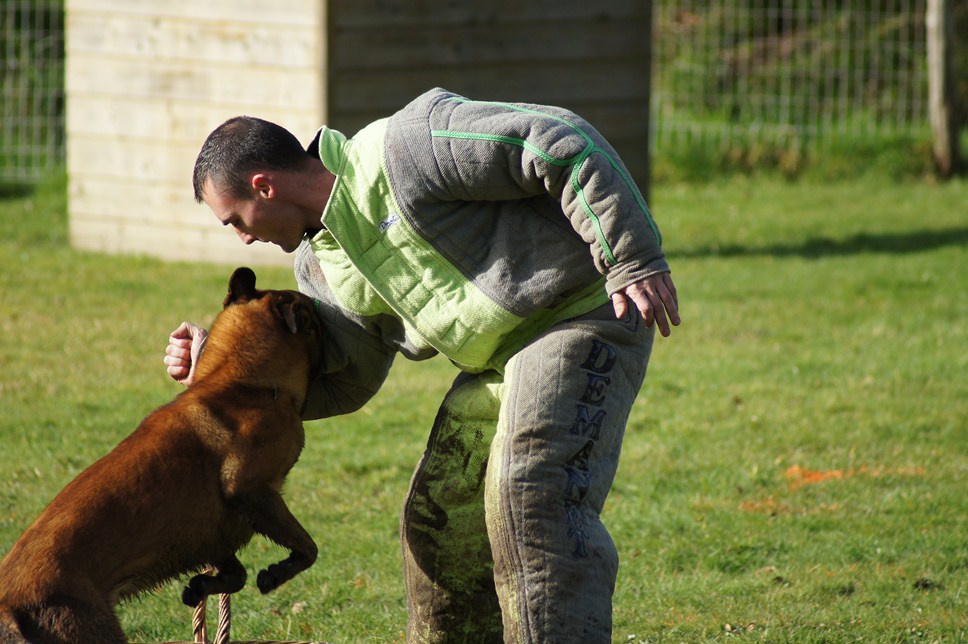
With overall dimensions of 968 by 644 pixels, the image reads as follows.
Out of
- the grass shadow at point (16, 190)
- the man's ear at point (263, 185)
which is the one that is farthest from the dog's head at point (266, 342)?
the grass shadow at point (16, 190)

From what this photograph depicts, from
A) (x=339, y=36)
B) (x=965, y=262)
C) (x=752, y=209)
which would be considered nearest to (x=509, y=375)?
(x=339, y=36)

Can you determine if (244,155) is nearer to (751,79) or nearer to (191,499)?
(191,499)

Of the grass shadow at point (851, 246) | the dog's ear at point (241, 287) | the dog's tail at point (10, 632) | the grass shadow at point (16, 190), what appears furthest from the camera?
the grass shadow at point (16, 190)

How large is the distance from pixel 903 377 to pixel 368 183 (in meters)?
4.77

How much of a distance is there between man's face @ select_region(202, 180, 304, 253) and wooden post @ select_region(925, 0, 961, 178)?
1026 centimetres

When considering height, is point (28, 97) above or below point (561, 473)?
below

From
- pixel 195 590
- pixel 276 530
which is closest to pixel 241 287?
pixel 276 530

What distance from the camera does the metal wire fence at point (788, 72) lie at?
13102mm

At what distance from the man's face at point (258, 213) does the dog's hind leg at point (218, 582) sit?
89 centimetres

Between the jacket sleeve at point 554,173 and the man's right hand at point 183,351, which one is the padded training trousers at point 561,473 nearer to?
the jacket sleeve at point 554,173

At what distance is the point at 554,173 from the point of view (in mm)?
3061

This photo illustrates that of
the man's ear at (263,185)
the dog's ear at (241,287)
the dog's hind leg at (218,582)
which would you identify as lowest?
the dog's hind leg at (218,582)

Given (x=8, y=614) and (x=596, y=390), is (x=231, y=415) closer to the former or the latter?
(x=8, y=614)

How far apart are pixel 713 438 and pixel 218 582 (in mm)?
3412
